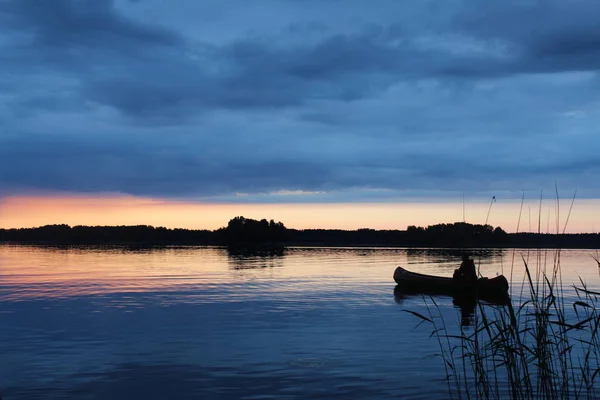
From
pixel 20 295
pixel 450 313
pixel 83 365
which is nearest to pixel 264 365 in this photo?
pixel 83 365

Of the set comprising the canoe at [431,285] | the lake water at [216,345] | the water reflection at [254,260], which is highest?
the water reflection at [254,260]

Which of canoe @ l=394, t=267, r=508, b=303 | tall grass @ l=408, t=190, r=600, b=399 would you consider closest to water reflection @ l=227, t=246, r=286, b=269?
canoe @ l=394, t=267, r=508, b=303

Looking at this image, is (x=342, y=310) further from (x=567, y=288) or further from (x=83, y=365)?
(x=567, y=288)

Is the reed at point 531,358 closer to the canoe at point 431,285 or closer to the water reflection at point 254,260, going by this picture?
the canoe at point 431,285

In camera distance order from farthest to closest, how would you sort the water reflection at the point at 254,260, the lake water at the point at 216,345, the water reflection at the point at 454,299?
the water reflection at the point at 254,260 < the water reflection at the point at 454,299 < the lake water at the point at 216,345

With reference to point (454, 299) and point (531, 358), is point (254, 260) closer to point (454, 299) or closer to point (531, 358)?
point (454, 299)

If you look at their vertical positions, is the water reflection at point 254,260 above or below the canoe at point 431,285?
above

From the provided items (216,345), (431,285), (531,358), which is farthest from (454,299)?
(531,358)

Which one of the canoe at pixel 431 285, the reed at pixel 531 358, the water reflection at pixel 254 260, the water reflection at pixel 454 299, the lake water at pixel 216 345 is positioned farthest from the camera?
the water reflection at pixel 254 260

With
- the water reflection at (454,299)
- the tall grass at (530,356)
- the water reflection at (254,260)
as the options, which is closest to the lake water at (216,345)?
the water reflection at (454,299)

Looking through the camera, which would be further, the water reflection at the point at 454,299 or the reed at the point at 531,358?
the water reflection at the point at 454,299

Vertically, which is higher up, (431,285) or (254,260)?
(254,260)

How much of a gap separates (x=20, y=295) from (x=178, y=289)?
9.54m

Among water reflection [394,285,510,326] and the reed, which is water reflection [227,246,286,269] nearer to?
water reflection [394,285,510,326]
